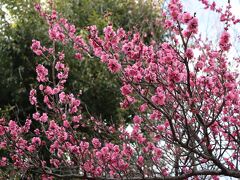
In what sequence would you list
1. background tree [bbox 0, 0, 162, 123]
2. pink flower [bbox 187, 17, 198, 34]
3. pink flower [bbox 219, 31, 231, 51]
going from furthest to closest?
1. background tree [bbox 0, 0, 162, 123]
2. pink flower [bbox 219, 31, 231, 51]
3. pink flower [bbox 187, 17, 198, 34]

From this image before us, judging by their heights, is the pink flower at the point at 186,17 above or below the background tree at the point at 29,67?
below

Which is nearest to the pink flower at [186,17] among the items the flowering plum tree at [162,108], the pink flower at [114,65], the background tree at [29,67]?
the flowering plum tree at [162,108]

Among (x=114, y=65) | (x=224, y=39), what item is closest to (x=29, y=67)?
(x=114, y=65)

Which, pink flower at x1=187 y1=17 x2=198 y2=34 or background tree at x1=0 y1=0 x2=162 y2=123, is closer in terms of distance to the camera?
pink flower at x1=187 y1=17 x2=198 y2=34

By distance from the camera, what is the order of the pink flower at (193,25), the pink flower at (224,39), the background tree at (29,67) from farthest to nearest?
1. the background tree at (29,67)
2. the pink flower at (224,39)
3. the pink flower at (193,25)

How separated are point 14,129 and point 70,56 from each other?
3.53 meters

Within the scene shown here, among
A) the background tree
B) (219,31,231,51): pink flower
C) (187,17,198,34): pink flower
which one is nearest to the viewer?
(187,17,198,34): pink flower

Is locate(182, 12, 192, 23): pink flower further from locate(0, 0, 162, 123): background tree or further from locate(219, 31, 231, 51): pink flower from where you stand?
locate(0, 0, 162, 123): background tree

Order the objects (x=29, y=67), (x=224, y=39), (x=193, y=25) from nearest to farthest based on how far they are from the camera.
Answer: (x=193, y=25)
(x=224, y=39)
(x=29, y=67)

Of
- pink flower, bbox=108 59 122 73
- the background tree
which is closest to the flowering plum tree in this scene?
pink flower, bbox=108 59 122 73

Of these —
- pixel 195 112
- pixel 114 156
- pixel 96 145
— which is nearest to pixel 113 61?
pixel 195 112

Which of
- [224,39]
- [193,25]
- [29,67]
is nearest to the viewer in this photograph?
[193,25]

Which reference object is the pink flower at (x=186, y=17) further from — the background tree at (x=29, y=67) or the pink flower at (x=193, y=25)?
the background tree at (x=29, y=67)

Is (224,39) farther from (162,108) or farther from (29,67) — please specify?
(29,67)
